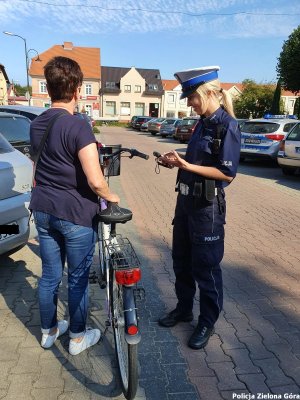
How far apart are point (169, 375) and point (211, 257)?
0.86 m

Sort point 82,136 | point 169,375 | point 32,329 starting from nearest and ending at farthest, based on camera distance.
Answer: point 82,136 < point 169,375 < point 32,329

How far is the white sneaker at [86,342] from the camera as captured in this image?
2725 mm

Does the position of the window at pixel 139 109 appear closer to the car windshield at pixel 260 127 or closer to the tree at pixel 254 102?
the tree at pixel 254 102

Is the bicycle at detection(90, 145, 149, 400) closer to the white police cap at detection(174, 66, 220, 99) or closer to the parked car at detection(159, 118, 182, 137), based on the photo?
the white police cap at detection(174, 66, 220, 99)

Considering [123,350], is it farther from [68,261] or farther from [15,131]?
[15,131]

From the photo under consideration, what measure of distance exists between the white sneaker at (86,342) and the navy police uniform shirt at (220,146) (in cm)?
138

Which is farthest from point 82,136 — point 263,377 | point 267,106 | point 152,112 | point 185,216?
point 152,112

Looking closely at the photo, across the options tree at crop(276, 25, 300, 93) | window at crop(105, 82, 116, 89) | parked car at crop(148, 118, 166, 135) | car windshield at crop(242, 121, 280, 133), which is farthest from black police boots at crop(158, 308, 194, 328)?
window at crop(105, 82, 116, 89)

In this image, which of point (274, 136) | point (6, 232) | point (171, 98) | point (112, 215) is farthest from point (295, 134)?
point (171, 98)

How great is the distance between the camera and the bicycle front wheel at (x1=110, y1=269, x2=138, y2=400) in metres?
2.13

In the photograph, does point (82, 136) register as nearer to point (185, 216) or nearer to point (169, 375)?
point (185, 216)

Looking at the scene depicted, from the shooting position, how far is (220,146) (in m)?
2.42

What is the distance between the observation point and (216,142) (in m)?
2.42

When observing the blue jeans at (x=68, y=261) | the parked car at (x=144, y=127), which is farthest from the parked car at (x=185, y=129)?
the blue jeans at (x=68, y=261)
